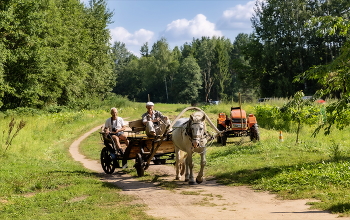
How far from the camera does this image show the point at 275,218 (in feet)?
24.6

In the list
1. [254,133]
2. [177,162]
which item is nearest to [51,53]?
[254,133]

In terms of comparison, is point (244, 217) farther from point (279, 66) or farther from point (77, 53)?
point (279, 66)

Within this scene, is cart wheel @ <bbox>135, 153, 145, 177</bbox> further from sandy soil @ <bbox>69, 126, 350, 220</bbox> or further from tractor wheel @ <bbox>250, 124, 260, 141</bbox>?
tractor wheel @ <bbox>250, 124, 260, 141</bbox>

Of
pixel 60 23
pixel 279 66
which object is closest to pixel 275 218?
pixel 60 23

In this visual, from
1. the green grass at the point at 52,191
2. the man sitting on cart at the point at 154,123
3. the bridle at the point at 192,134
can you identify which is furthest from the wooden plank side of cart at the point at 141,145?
the bridle at the point at 192,134

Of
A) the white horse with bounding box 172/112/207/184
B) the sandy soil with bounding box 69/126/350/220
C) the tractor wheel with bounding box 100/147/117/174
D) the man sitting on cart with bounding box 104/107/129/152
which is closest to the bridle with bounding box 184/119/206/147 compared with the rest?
the white horse with bounding box 172/112/207/184

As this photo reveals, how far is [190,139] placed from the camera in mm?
11258

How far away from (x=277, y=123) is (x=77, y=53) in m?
29.7

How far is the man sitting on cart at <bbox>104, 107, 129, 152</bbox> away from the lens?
13.6 meters

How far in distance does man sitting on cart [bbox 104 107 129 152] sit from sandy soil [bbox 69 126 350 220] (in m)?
1.56

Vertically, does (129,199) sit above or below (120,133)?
below

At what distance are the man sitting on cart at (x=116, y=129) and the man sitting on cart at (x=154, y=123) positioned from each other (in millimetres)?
1131

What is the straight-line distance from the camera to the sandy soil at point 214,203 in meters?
7.87

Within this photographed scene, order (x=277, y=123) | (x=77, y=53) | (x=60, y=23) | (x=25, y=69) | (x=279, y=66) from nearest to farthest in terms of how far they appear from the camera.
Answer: (x=277, y=123)
(x=25, y=69)
(x=60, y=23)
(x=77, y=53)
(x=279, y=66)
